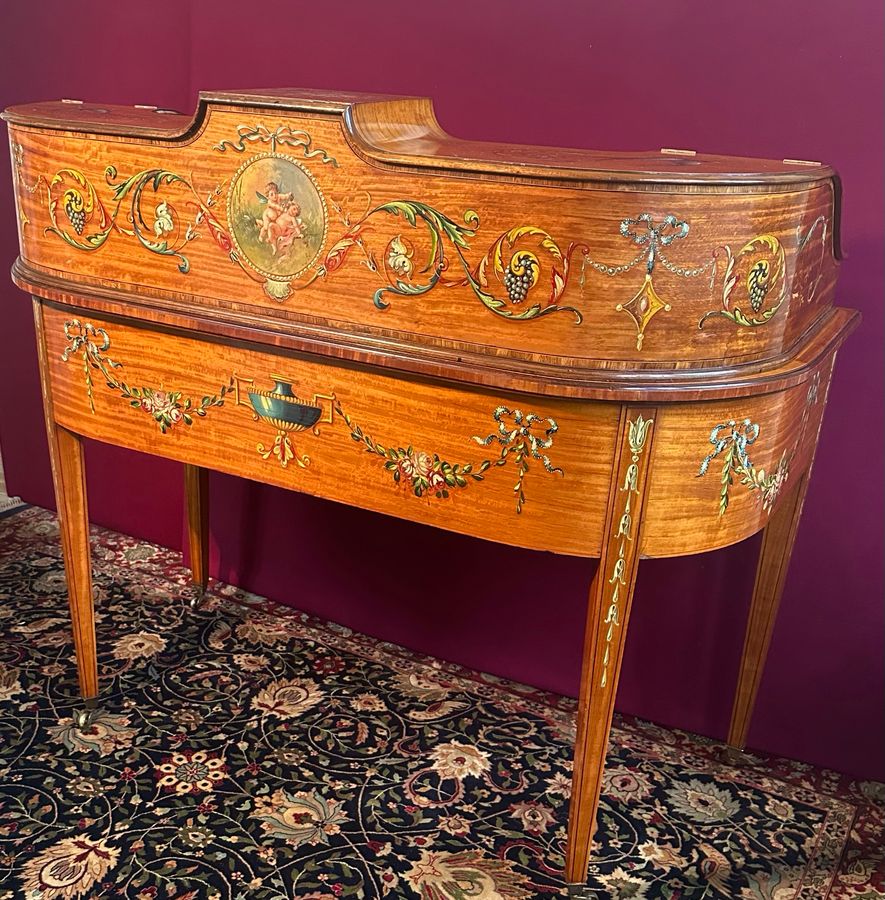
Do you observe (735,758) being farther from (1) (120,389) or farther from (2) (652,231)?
(1) (120,389)

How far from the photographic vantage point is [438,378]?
155 cm

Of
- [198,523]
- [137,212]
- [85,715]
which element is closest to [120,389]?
[137,212]

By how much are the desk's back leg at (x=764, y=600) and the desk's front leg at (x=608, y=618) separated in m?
0.58

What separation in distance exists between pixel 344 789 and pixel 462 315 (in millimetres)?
1081

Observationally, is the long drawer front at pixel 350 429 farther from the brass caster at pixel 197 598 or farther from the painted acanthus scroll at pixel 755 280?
the brass caster at pixel 197 598

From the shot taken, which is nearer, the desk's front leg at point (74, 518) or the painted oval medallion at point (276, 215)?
the painted oval medallion at point (276, 215)

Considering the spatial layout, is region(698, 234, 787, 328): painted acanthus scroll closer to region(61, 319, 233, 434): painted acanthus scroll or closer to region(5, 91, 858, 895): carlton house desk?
region(5, 91, 858, 895): carlton house desk

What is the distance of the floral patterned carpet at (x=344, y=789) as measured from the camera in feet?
6.12

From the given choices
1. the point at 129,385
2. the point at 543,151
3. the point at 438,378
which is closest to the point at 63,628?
the point at 129,385

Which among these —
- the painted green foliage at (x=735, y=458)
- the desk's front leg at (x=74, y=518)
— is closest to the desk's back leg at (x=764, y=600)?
the painted green foliage at (x=735, y=458)

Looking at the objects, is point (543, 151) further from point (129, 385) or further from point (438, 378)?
point (129, 385)

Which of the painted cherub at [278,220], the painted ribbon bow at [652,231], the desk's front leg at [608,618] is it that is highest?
the painted ribbon bow at [652,231]

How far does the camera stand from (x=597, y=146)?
211 cm

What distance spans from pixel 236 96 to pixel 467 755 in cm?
141
